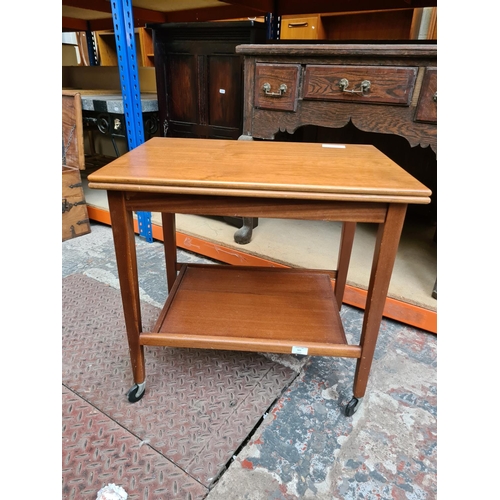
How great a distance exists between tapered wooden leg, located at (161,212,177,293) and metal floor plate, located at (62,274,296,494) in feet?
0.74

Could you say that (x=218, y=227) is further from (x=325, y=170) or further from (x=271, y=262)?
(x=325, y=170)

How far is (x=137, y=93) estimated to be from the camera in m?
1.66

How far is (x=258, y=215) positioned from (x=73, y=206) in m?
1.60

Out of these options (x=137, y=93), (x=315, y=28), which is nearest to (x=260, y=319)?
(x=137, y=93)

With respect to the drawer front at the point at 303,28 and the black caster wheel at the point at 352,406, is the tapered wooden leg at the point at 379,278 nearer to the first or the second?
the black caster wheel at the point at 352,406

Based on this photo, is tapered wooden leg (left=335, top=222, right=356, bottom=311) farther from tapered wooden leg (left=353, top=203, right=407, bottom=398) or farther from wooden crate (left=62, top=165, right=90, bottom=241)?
wooden crate (left=62, top=165, right=90, bottom=241)

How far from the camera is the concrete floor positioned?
2.60ft

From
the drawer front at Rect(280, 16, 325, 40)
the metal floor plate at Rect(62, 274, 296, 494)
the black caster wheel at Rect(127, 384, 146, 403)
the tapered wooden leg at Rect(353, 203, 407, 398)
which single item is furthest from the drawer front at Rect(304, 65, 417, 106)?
the drawer front at Rect(280, 16, 325, 40)

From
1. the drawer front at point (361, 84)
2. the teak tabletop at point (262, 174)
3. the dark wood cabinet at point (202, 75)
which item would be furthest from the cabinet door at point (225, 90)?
the teak tabletop at point (262, 174)

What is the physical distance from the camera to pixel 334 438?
0.92 m

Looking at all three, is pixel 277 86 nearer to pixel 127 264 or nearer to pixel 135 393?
pixel 127 264

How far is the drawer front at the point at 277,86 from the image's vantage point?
126 cm

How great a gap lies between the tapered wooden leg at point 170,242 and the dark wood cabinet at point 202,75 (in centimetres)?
86

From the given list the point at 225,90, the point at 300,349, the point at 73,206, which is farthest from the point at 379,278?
the point at 73,206
